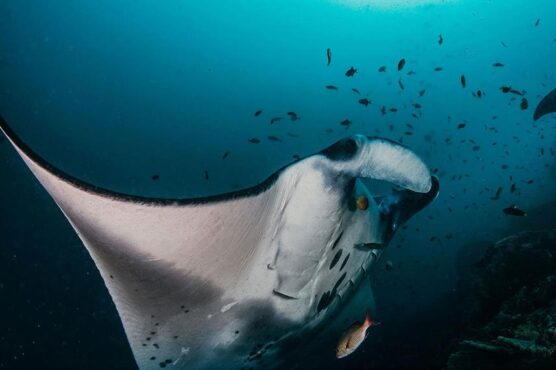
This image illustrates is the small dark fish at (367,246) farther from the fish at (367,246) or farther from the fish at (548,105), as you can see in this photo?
the fish at (548,105)

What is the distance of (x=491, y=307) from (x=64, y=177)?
5.13m

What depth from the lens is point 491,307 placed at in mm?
4559

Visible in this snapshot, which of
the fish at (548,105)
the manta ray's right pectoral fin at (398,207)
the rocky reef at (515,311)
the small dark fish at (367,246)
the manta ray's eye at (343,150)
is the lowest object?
the rocky reef at (515,311)

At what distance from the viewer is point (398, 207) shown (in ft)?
9.37

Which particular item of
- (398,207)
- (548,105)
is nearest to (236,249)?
(398,207)

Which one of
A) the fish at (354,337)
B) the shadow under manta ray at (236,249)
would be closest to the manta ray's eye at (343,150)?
the shadow under manta ray at (236,249)

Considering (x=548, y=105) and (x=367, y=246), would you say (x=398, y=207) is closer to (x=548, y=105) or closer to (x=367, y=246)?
(x=367, y=246)

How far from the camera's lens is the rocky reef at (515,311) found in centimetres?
230

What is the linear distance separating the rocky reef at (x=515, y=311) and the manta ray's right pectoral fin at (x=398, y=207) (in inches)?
42.9

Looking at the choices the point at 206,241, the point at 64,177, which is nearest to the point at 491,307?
the point at 206,241

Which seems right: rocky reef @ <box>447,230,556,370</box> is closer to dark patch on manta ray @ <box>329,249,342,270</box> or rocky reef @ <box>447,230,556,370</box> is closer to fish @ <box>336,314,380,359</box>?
fish @ <box>336,314,380,359</box>

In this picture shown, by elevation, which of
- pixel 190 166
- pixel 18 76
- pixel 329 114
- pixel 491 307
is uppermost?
pixel 329 114

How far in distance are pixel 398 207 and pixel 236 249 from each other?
1529 mm

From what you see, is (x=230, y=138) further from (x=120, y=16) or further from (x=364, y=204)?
(x=364, y=204)
